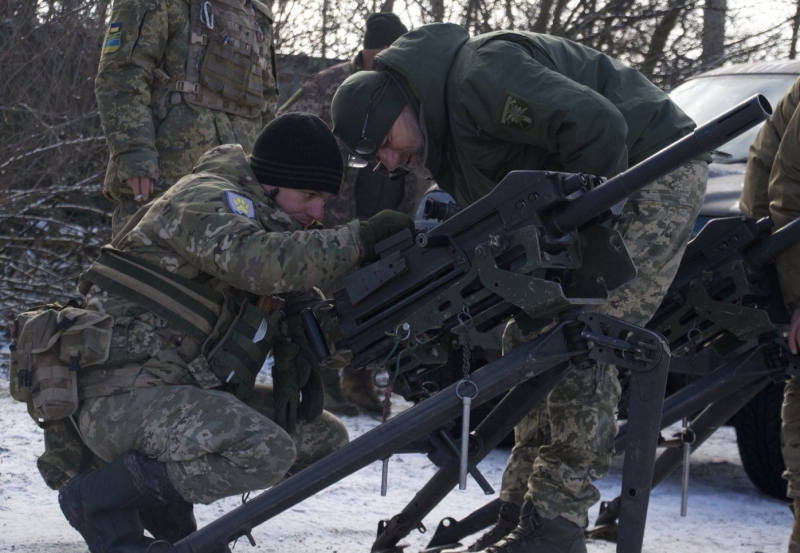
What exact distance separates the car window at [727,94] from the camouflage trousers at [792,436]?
1.87 m

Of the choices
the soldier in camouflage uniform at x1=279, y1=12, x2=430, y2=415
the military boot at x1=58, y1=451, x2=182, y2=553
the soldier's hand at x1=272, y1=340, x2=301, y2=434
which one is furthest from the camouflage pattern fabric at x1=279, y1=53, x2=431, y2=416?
the military boot at x1=58, y1=451, x2=182, y2=553

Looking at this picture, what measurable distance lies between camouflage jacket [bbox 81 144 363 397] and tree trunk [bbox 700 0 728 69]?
886cm

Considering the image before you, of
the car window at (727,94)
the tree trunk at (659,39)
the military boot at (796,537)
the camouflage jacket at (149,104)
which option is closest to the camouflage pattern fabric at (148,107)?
the camouflage jacket at (149,104)

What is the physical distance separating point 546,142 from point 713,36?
9.06 m

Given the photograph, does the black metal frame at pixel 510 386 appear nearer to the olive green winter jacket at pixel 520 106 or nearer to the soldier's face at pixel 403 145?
the olive green winter jacket at pixel 520 106

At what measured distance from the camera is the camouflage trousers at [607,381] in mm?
3307

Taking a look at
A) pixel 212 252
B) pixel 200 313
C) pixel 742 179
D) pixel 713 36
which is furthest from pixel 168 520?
pixel 713 36

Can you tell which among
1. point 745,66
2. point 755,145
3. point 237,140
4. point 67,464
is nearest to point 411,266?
point 67,464

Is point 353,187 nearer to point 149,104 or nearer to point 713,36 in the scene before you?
point 149,104

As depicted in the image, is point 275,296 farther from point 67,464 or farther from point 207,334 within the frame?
point 67,464

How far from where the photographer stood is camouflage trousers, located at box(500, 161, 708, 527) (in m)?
3.31

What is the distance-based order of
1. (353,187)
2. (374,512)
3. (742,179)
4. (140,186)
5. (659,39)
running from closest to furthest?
(374,512), (140,186), (742,179), (353,187), (659,39)

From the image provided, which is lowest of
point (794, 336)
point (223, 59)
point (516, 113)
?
point (794, 336)

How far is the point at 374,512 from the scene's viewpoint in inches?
180
